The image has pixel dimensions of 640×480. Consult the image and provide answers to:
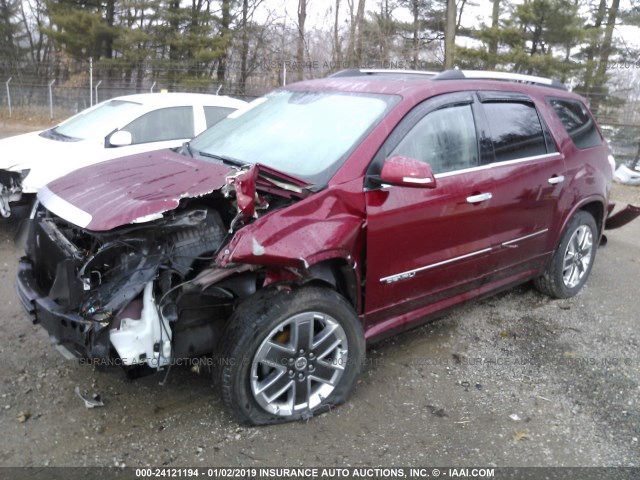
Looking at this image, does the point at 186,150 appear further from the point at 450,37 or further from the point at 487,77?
the point at 450,37

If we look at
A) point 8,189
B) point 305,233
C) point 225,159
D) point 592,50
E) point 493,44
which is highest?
point 493,44

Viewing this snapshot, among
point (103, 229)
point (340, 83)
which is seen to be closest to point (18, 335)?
point (103, 229)

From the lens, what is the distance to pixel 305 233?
9.53 ft

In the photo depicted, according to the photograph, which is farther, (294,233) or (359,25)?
(359,25)

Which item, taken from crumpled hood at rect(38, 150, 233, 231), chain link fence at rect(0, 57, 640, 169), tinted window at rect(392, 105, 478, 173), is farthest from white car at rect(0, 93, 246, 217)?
chain link fence at rect(0, 57, 640, 169)

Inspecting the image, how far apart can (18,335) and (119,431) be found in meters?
1.46

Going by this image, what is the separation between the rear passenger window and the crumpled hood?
1.90m

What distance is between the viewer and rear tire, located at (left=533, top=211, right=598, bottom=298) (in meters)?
4.81

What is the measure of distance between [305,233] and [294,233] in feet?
0.21

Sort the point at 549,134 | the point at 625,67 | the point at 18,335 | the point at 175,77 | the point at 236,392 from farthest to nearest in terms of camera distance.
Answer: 1. the point at 175,77
2. the point at 625,67
3. the point at 549,134
4. the point at 18,335
5. the point at 236,392

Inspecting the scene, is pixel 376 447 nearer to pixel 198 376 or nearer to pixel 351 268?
pixel 351 268

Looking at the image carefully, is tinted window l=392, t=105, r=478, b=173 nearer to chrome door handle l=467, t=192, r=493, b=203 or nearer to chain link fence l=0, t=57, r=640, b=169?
chrome door handle l=467, t=192, r=493, b=203

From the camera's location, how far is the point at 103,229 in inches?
106

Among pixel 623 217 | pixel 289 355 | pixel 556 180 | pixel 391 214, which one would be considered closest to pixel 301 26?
pixel 623 217
